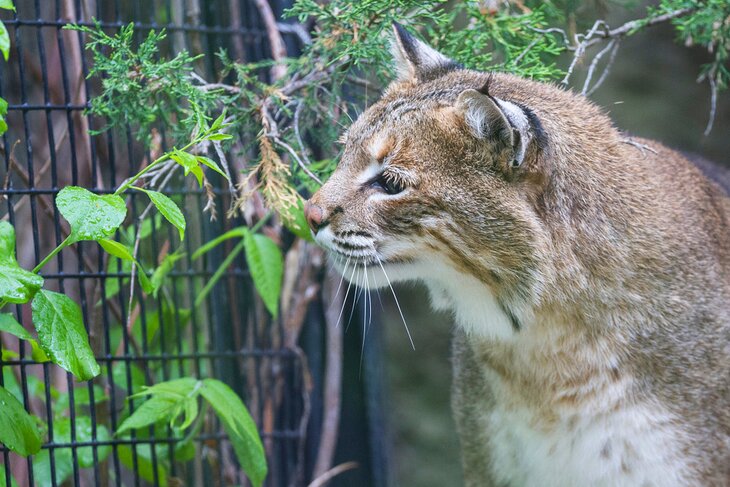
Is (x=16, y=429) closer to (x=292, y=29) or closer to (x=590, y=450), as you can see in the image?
(x=590, y=450)

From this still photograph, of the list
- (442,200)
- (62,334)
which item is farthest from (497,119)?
(62,334)

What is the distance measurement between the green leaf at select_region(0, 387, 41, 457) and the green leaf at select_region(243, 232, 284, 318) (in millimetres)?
1013

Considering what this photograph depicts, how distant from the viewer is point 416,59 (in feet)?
10.5

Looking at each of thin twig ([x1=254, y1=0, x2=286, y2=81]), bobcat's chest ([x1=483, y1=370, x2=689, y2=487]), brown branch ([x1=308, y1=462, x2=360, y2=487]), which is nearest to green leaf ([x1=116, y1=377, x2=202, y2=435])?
bobcat's chest ([x1=483, y1=370, x2=689, y2=487])

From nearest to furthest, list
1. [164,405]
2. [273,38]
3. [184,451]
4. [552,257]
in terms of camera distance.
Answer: [552,257], [164,405], [184,451], [273,38]

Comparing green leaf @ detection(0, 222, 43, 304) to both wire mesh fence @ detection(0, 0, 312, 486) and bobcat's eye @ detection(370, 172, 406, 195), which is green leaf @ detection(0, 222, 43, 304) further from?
bobcat's eye @ detection(370, 172, 406, 195)

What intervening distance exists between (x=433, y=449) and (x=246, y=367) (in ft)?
8.44

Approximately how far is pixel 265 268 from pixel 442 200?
866mm

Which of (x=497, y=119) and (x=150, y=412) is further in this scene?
(x=150, y=412)

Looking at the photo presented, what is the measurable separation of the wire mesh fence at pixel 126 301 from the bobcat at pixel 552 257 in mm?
678

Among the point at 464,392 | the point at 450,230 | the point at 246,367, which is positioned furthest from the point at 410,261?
the point at 246,367

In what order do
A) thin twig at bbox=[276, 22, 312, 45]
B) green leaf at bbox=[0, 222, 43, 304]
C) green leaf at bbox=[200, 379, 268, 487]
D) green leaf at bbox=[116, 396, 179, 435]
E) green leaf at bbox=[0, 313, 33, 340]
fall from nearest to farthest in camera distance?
green leaf at bbox=[0, 222, 43, 304]
green leaf at bbox=[0, 313, 33, 340]
green leaf at bbox=[116, 396, 179, 435]
green leaf at bbox=[200, 379, 268, 487]
thin twig at bbox=[276, 22, 312, 45]

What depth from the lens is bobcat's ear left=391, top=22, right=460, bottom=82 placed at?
3195 mm

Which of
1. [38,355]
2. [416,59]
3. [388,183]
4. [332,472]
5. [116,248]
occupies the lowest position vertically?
[332,472]
